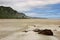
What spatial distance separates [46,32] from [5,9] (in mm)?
144332

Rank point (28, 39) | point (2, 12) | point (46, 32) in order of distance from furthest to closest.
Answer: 1. point (2, 12)
2. point (46, 32)
3. point (28, 39)

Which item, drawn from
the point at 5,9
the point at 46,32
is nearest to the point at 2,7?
the point at 5,9

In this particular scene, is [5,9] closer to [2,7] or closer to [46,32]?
[2,7]

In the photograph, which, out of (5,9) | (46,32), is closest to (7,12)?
(5,9)

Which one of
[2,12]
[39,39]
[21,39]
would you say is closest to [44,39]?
[39,39]

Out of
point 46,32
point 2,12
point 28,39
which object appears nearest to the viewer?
point 28,39

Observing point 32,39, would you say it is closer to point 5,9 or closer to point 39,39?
point 39,39

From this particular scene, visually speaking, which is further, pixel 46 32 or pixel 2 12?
pixel 2 12

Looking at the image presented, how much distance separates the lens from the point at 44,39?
1362cm

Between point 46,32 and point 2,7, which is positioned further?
point 2,7

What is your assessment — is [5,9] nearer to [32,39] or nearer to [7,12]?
[7,12]

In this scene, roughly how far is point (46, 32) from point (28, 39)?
3889 millimetres

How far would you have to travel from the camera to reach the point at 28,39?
526 inches

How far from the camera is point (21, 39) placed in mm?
13430
